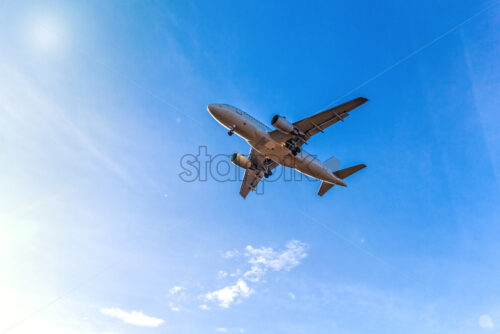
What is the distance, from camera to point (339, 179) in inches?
1564

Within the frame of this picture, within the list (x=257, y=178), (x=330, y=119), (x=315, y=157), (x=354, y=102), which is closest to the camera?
(x=354, y=102)

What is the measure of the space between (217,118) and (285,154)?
9.02m

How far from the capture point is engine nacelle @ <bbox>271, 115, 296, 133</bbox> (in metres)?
34.1

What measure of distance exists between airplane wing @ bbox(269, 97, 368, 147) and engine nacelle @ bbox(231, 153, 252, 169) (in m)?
7.46

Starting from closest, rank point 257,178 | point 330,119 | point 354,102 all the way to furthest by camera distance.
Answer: point 354,102 → point 330,119 → point 257,178

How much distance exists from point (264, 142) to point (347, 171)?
12250 mm

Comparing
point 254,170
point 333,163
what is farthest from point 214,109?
point 333,163

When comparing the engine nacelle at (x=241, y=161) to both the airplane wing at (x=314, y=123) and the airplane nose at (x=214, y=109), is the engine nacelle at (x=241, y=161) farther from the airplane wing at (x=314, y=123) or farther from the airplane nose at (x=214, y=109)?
the airplane nose at (x=214, y=109)

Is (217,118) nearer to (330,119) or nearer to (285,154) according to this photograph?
(285,154)

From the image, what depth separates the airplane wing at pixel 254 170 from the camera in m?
42.7

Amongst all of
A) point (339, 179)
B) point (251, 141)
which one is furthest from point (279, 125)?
point (339, 179)

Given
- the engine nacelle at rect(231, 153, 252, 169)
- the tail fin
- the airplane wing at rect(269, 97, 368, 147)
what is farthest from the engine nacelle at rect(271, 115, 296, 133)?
the engine nacelle at rect(231, 153, 252, 169)

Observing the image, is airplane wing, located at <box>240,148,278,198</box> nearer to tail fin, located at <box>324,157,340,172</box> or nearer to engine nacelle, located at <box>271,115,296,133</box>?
tail fin, located at <box>324,157,340,172</box>

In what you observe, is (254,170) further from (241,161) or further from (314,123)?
(314,123)
